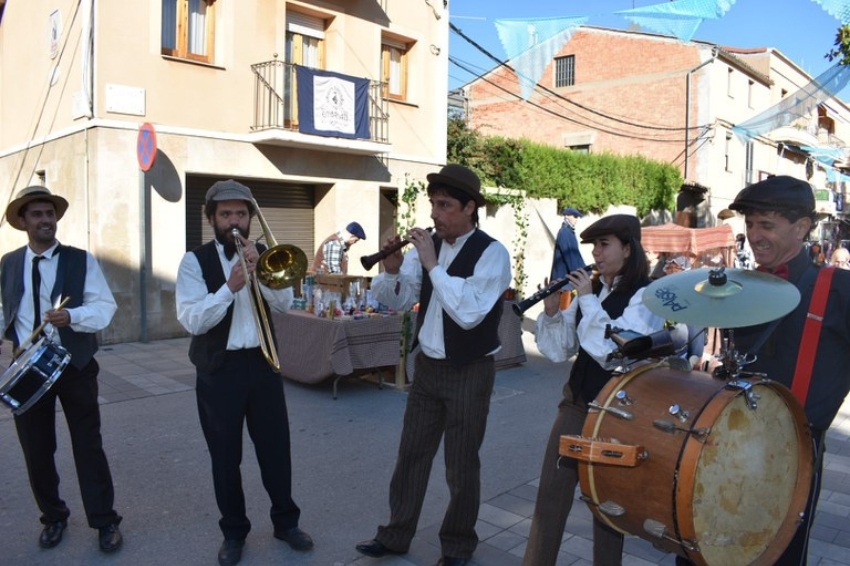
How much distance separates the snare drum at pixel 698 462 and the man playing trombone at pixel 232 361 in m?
1.75

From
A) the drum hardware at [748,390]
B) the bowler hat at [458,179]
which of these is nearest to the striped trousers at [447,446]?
the bowler hat at [458,179]

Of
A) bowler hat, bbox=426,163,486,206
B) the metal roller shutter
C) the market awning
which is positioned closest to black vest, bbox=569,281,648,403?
bowler hat, bbox=426,163,486,206

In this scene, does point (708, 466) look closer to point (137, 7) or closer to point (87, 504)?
point (87, 504)

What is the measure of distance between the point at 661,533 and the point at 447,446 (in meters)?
1.37

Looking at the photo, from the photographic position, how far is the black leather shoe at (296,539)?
3768 millimetres

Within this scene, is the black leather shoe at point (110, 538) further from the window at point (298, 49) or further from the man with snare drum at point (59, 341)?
the window at point (298, 49)

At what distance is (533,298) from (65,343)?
2403 millimetres

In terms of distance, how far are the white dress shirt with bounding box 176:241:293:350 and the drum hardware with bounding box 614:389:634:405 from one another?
1.85 metres

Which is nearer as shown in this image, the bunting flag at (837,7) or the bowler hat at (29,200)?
the bowler hat at (29,200)

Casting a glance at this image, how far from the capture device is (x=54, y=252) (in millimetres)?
3793

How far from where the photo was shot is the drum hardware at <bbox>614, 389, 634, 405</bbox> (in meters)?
2.50

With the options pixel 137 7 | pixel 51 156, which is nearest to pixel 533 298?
pixel 137 7

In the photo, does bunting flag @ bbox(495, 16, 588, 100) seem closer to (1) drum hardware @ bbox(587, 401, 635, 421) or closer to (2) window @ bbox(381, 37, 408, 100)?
(2) window @ bbox(381, 37, 408, 100)

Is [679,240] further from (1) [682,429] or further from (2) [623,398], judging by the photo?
(1) [682,429]
